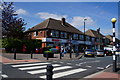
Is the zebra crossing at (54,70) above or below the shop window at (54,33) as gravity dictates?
below

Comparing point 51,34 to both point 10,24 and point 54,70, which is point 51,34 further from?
point 54,70

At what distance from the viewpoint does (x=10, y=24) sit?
86.2 ft

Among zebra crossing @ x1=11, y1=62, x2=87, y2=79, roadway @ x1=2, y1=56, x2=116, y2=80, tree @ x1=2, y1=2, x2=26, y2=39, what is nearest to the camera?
roadway @ x1=2, y1=56, x2=116, y2=80

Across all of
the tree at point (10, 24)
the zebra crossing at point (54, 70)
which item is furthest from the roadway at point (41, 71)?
the tree at point (10, 24)

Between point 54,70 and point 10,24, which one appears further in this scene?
point 10,24

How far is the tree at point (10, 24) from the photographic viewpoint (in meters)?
26.1

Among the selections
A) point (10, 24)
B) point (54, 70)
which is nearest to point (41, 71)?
point (54, 70)

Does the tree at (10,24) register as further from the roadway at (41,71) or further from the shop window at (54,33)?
the roadway at (41,71)

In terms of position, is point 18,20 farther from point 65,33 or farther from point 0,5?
point 65,33

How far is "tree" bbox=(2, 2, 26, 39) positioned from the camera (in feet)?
85.6

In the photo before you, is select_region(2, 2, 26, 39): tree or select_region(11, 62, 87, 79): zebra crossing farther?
select_region(2, 2, 26, 39): tree

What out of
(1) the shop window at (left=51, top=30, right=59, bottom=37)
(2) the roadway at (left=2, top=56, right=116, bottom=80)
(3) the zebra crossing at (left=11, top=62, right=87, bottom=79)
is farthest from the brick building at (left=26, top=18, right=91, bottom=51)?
(3) the zebra crossing at (left=11, top=62, right=87, bottom=79)

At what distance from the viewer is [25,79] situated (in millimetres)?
6516

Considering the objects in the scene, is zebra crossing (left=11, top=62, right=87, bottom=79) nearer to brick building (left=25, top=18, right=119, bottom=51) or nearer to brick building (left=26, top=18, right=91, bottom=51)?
brick building (left=25, top=18, right=119, bottom=51)
